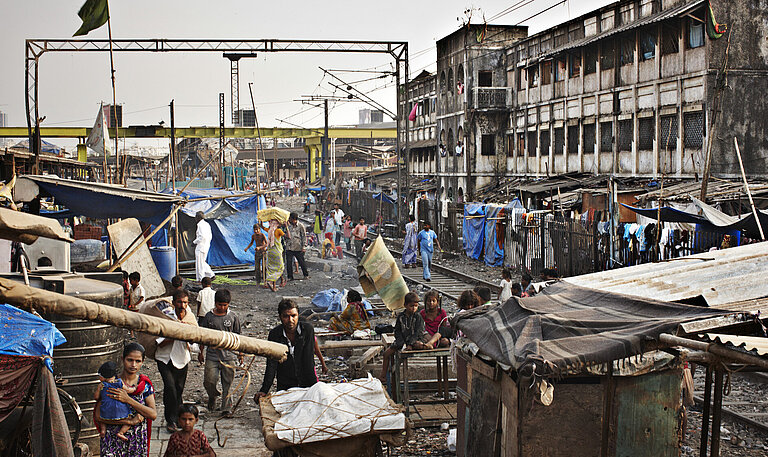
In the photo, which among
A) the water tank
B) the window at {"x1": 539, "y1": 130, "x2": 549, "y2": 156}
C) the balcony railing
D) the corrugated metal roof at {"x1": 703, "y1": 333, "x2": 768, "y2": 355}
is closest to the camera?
the corrugated metal roof at {"x1": 703, "y1": 333, "x2": 768, "y2": 355}

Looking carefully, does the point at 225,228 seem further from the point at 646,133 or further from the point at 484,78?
the point at 484,78

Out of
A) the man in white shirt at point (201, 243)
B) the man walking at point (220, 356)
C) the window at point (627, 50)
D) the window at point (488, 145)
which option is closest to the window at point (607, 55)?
the window at point (627, 50)

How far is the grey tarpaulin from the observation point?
4402 millimetres

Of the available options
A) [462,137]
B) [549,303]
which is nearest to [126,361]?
[549,303]

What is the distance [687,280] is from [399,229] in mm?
23496

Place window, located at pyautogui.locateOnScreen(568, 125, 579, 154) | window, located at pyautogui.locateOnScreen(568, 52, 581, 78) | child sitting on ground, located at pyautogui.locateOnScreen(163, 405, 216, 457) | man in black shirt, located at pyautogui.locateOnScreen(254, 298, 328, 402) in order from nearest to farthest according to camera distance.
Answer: child sitting on ground, located at pyautogui.locateOnScreen(163, 405, 216, 457) < man in black shirt, located at pyautogui.locateOnScreen(254, 298, 328, 402) < window, located at pyautogui.locateOnScreen(568, 52, 581, 78) < window, located at pyautogui.locateOnScreen(568, 125, 579, 154)

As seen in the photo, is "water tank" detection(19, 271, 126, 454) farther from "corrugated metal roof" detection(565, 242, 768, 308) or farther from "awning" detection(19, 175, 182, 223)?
"corrugated metal roof" detection(565, 242, 768, 308)

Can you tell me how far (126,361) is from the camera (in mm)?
5992

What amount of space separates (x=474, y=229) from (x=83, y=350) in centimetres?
1797

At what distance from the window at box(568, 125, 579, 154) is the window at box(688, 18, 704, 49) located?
6.85 meters

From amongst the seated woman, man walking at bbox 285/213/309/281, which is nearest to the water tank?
the seated woman

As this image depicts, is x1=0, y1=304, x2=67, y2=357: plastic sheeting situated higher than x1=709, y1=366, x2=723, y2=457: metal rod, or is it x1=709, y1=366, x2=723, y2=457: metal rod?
x1=0, y1=304, x2=67, y2=357: plastic sheeting

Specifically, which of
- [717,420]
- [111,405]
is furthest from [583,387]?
[111,405]

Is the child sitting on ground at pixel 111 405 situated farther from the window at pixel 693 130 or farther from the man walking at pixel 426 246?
the window at pixel 693 130
